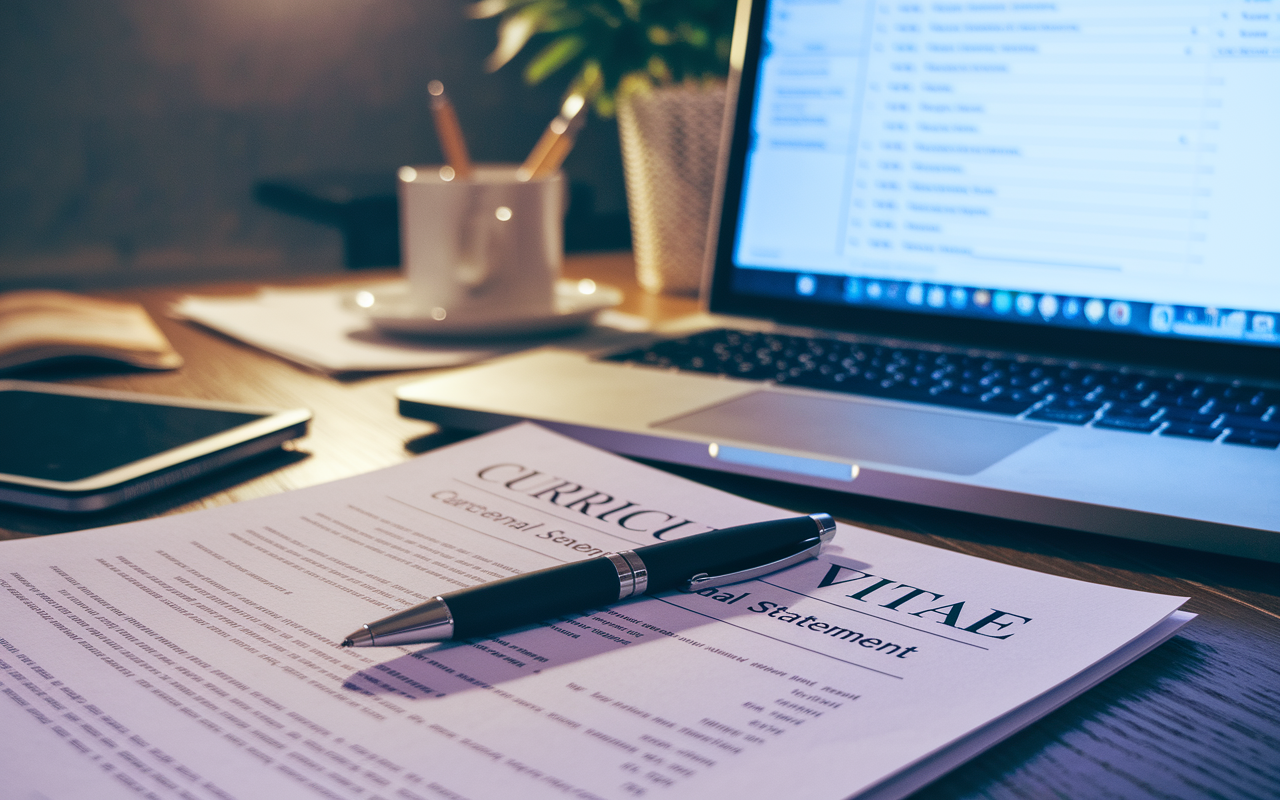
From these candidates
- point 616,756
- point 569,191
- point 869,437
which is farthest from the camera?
point 569,191

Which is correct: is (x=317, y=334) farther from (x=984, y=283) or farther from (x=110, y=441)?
(x=984, y=283)

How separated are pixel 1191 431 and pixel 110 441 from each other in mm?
539

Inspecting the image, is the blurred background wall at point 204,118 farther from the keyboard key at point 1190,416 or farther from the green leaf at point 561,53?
the keyboard key at point 1190,416

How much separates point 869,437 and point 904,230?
0.82 feet

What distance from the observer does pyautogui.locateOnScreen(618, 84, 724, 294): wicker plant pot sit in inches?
36.8

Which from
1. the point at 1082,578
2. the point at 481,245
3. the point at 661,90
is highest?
the point at 661,90

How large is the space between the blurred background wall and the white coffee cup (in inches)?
56.4

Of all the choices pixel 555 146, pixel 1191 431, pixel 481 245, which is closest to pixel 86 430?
pixel 481 245

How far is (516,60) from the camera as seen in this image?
2.53m

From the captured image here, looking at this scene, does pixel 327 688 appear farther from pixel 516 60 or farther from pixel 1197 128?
pixel 516 60

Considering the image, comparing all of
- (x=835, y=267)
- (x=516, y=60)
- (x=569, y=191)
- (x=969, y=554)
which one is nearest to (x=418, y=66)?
(x=516, y=60)

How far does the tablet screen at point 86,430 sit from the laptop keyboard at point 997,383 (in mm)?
257

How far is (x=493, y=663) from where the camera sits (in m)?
0.27

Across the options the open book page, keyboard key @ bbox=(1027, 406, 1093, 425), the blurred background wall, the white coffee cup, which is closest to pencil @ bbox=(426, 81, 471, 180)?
the white coffee cup
